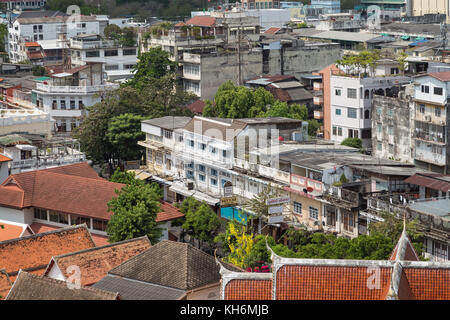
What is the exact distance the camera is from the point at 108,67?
79.3 metres

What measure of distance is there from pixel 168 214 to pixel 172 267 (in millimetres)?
12463

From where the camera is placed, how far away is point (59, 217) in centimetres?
4194

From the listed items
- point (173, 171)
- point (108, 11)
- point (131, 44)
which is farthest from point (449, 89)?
point (108, 11)

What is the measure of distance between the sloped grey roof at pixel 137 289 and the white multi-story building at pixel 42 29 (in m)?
75.2

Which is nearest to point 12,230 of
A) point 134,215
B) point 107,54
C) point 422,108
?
point 134,215

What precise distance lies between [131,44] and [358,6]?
211ft

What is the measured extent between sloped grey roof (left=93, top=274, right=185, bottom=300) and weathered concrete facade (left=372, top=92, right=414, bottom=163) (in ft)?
83.4

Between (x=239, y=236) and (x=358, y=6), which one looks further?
(x=358, y=6)

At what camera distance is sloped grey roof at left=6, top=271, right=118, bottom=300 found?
23.0 m

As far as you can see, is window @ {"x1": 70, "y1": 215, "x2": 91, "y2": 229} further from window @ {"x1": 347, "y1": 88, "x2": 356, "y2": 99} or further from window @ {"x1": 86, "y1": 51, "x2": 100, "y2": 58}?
window @ {"x1": 86, "y1": 51, "x2": 100, "y2": 58}

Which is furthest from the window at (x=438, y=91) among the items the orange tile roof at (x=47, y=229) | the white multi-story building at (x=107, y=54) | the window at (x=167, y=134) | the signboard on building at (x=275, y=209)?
the white multi-story building at (x=107, y=54)

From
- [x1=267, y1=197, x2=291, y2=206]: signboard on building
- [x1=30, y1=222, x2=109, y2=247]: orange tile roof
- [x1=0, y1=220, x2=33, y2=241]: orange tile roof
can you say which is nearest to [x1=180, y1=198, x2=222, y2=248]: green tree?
[x1=267, y1=197, x2=291, y2=206]: signboard on building

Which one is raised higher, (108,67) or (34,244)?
(108,67)

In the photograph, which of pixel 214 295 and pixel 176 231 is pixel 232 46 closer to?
pixel 176 231
